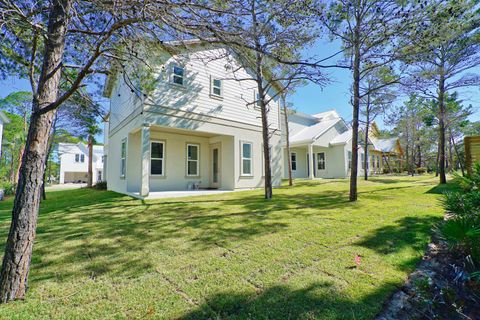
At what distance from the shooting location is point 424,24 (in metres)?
5.89

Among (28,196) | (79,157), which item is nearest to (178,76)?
(28,196)

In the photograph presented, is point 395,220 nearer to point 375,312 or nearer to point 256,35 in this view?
point 375,312

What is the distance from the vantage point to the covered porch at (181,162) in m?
10.9

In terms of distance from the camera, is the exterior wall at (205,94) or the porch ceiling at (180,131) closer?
the exterior wall at (205,94)

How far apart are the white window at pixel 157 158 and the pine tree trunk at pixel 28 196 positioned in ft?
28.0

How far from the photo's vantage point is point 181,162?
11898 mm

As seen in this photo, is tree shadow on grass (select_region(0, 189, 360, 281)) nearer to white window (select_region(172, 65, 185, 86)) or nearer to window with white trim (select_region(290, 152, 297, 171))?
white window (select_region(172, 65, 185, 86))

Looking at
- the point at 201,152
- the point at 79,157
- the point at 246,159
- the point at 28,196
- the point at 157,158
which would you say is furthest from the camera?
the point at 79,157

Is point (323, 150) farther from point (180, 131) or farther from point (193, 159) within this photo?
point (180, 131)

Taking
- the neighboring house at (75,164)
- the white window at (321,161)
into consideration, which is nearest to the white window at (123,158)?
the white window at (321,161)

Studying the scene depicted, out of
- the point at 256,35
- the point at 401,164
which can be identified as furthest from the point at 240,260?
the point at 401,164

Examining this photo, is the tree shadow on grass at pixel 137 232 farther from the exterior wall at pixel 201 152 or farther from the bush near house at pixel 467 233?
the exterior wall at pixel 201 152

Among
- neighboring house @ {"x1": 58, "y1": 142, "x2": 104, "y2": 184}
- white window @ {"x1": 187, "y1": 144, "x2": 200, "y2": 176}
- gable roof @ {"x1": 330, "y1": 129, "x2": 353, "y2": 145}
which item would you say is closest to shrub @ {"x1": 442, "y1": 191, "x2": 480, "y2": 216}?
white window @ {"x1": 187, "y1": 144, "x2": 200, "y2": 176}

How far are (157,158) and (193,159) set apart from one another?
6.40 feet
